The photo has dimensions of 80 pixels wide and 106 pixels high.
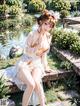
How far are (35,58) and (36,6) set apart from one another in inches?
781

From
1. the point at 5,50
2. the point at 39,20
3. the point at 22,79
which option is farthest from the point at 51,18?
the point at 5,50

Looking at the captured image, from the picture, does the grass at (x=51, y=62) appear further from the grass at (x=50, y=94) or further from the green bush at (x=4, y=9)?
the green bush at (x=4, y=9)

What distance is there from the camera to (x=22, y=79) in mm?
5926

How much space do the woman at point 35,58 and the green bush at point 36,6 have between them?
19.3 m

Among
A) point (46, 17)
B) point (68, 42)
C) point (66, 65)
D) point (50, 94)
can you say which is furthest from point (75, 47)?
point (46, 17)

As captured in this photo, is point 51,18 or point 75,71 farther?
point 75,71

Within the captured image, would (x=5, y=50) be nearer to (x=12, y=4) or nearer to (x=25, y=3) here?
(x=12, y=4)

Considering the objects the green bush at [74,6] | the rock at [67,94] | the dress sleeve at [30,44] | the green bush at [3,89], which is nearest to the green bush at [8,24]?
the green bush at [74,6]

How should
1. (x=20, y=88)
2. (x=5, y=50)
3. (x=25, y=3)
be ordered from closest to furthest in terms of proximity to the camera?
(x=20, y=88) < (x=5, y=50) < (x=25, y=3)

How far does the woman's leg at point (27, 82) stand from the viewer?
226 inches

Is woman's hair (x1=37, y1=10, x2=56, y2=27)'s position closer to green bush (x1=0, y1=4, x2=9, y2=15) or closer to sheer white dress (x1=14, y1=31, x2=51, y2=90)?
sheer white dress (x1=14, y1=31, x2=51, y2=90)

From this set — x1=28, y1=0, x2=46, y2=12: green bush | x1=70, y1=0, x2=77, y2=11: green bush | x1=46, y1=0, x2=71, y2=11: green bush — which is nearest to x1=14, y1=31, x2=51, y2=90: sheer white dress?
x1=46, y1=0, x2=71, y2=11: green bush

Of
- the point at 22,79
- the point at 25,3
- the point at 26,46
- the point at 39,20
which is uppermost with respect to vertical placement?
the point at 39,20

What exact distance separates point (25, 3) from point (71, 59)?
20.8 m
